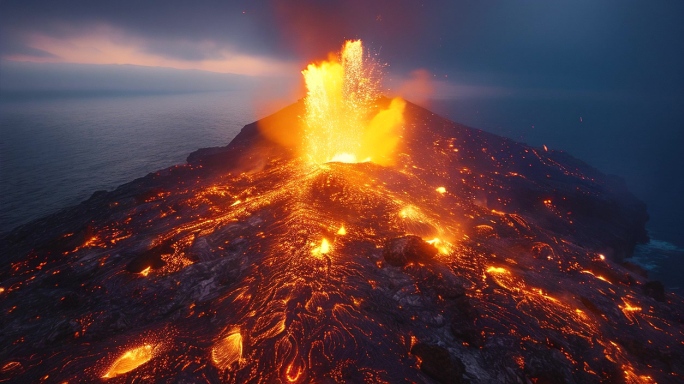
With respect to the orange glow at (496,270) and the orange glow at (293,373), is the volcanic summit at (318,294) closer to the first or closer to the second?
the orange glow at (293,373)

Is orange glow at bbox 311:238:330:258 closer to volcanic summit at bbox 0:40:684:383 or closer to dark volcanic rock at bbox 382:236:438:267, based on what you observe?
volcanic summit at bbox 0:40:684:383

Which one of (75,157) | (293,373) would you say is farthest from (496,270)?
(75,157)

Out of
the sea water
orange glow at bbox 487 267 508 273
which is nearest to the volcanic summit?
orange glow at bbox 487 267 508 273

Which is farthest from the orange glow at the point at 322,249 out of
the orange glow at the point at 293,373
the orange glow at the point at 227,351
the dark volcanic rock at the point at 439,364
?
the dark volcanic rock at the point at 439,364

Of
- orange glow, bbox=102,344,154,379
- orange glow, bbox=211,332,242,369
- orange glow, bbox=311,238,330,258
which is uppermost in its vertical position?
orange glow, bbox=311,238,330,258

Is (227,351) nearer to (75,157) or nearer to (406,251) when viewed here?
(406,251)

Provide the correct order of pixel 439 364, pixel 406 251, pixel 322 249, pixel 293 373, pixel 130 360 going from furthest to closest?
1. pixel 322 249
2. pixel 406 251
3. pixel 130 360
4. pixel 439 364
5. pixel 293 373

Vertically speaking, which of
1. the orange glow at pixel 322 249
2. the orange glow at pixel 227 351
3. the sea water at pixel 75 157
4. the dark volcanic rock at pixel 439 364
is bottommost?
the sea water at pixel 75 157
